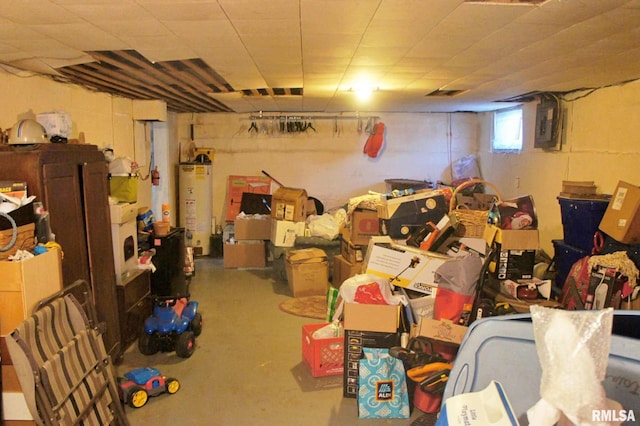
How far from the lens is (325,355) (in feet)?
10.6

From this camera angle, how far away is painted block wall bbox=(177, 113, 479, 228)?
695 centimetres

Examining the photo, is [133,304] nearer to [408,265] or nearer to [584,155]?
[408,265]

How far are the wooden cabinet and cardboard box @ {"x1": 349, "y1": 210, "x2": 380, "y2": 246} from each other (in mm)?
2008

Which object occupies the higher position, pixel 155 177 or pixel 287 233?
pixel 155 177

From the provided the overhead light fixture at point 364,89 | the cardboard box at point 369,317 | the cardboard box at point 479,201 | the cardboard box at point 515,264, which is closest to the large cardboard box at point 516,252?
the cardboard box at point 515,264

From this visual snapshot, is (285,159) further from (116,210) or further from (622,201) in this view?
(622,201)

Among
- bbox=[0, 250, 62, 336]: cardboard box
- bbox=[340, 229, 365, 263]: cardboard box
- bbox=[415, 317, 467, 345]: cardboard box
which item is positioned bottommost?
bbox=[415, 317, 467, 345]: cardboard box

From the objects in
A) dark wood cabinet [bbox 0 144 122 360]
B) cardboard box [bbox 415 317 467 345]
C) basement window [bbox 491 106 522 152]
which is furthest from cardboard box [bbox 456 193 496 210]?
dark wood cabinet [bbox 0 144 122 360]

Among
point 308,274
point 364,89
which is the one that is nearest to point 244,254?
point 308,274

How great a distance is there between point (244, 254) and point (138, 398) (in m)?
3.39

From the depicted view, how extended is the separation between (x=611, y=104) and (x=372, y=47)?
8.51ft

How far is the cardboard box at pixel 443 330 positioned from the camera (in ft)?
9.38

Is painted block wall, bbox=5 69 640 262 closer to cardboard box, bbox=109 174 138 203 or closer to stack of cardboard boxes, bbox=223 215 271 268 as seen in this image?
stack of cardboard boxes, bbox=223 215 271 268

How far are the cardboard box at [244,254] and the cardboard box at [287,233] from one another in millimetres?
574
